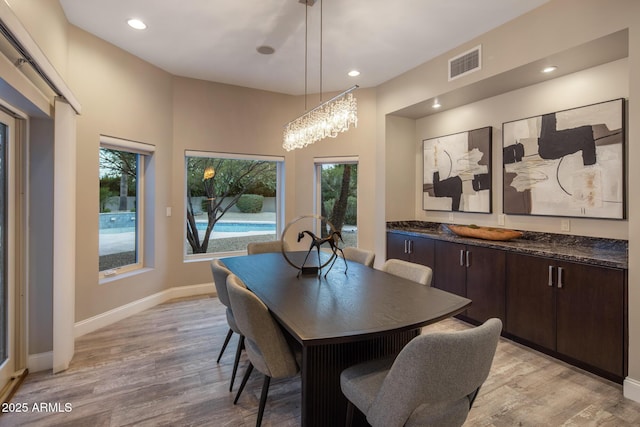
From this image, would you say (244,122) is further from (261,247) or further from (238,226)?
(261,247)

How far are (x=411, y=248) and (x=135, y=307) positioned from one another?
332 centimetres

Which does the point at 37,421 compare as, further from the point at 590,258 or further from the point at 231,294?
the point at 590,258

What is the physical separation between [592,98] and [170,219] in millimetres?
4680

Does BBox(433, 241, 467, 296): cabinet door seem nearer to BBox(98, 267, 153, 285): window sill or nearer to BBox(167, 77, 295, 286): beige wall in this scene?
BBox(167, 77, 295, 286): beige wall

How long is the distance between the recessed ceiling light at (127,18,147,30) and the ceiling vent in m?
3.06

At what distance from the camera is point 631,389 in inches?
86.5

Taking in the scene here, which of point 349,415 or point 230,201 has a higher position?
point 230,201

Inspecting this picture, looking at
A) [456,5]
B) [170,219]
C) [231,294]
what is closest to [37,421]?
[231,294]

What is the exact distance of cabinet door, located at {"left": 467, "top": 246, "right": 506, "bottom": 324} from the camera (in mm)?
3066

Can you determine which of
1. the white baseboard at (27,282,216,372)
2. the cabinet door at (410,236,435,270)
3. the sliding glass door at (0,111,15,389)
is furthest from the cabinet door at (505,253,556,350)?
the sliding glass door at (0,111,15,389)

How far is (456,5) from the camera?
271 centimetres

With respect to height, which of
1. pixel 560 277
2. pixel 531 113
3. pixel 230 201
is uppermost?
pixel 531 113

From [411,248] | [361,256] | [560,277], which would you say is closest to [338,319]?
[361,256]

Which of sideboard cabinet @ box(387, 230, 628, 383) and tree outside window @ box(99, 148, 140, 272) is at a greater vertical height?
tree outside window @ box(99, 148, 140, 272)
